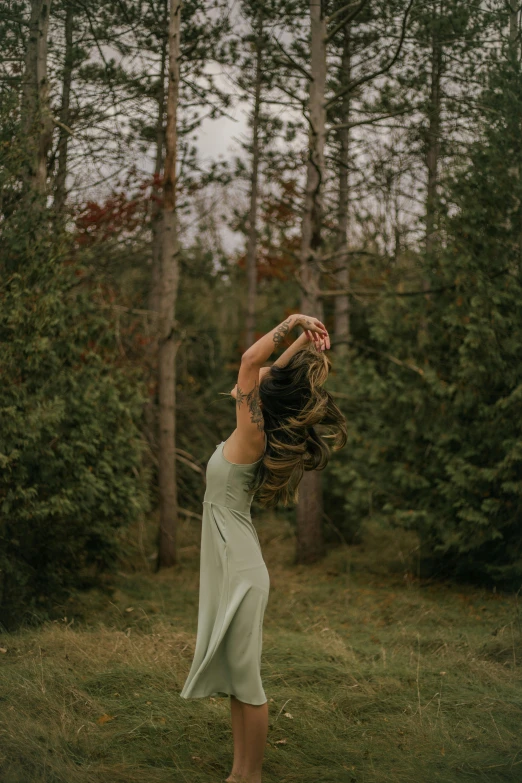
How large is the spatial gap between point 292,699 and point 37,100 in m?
6.47

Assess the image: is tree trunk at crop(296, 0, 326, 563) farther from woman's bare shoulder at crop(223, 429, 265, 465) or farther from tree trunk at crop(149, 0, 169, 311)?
woman's bare shoulder at crop(223, 429, 265, 465)

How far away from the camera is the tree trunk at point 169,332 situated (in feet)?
38.8

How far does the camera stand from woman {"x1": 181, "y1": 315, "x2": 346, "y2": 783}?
156 inches

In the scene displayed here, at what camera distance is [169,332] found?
40.7 ft

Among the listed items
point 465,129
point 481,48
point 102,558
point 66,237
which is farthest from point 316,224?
point 102,558

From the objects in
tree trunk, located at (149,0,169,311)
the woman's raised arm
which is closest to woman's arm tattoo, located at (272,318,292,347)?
the woman's raised arm

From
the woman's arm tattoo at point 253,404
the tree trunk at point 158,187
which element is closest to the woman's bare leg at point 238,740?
the woman's arm tattoo at point 253,404

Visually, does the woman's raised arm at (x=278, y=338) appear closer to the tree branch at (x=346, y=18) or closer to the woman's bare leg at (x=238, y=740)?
the woman's bare leg at (x=238, y=740)

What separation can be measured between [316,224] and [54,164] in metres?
4.40

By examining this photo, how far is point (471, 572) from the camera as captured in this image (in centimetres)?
Answer: 1045

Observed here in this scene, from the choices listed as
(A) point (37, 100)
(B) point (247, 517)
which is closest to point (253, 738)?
(B) point (247, 517)

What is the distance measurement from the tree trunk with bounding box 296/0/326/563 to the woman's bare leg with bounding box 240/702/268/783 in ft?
27.8

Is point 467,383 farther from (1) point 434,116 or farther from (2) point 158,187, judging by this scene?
(2) point 158,187

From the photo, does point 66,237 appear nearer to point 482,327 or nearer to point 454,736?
point 482,327
